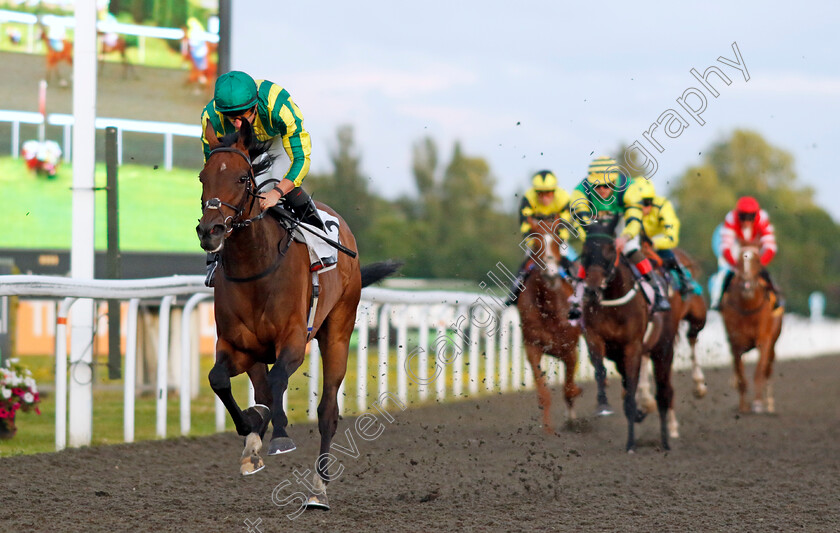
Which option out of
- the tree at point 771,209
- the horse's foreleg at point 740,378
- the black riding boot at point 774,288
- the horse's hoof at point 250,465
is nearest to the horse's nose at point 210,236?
the horse's hoof at point 250,465

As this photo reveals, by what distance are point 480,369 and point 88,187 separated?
6483 millimetres

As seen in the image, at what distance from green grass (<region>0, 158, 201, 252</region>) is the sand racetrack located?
2859 millimetres

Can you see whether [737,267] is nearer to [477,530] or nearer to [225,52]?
[225,52]

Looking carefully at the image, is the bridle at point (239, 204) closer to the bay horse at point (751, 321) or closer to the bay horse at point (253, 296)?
the bay horse at point (253, 296)

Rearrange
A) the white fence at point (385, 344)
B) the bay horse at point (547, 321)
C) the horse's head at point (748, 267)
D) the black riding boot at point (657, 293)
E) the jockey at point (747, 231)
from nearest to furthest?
the white fence at point (385, 344) → the black riding boot at point (657, 293) → the bay horse at point (547, 321) → the jockey at point (747, 231) → the horse's head at point (748, 267)

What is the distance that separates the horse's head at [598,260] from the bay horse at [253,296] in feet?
9.75

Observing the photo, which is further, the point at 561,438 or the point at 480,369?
the point at 480,369

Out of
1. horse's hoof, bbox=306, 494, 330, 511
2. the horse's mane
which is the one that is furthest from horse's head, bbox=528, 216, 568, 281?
horse's hoof, bbox=306, 494, 330, 511

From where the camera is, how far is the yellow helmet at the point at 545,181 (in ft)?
26.9

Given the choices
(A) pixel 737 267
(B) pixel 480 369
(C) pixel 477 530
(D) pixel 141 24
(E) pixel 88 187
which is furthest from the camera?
(B) pixel 480 369

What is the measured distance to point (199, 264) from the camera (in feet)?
31.3

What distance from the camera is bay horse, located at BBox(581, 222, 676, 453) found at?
7520 mm

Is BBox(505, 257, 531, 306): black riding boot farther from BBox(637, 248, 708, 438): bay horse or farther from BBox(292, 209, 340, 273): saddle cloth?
BBox(292, 209, 340, 273): saddle cloth

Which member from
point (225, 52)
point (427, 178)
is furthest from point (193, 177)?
point (427, 178)
